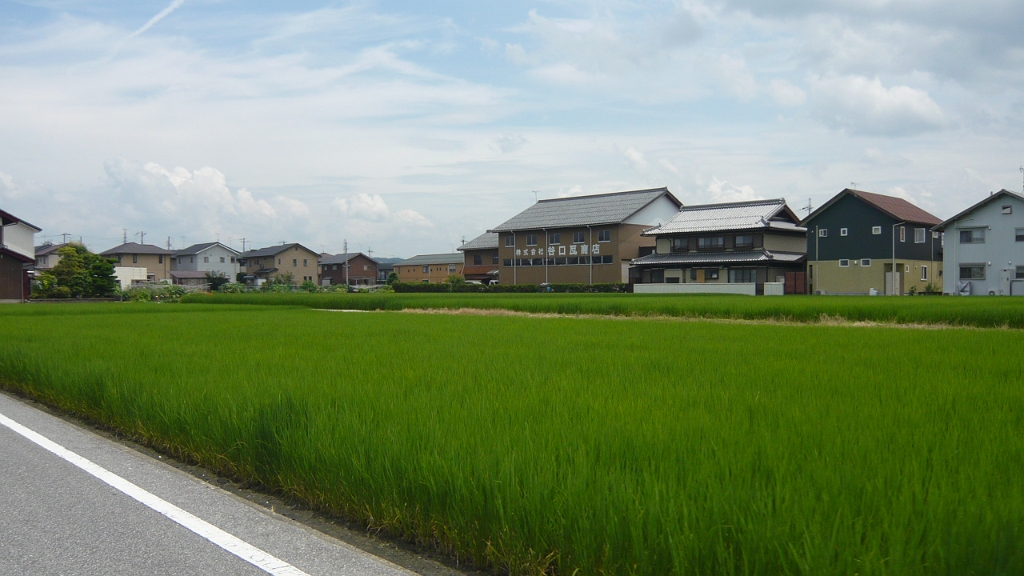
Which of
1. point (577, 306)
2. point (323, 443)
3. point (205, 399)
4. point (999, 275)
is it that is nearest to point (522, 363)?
point (205, 399)

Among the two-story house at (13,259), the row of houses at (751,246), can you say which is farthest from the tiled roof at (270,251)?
the two-story house at (13,259)

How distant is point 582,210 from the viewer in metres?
60.5

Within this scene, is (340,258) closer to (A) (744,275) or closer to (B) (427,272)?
(B) (427,272)

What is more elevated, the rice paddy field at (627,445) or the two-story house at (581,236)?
the two-story house at (581,236)

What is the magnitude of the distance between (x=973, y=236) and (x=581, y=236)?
2669 cm

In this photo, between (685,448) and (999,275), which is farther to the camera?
(999,275)

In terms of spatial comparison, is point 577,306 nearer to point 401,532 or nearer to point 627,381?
point 627,381

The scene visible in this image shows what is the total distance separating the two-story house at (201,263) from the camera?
85938mm

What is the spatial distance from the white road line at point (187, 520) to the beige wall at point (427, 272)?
7886cm

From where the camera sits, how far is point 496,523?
11.3 feet

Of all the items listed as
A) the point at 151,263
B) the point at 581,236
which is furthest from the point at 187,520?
the point at 151,263

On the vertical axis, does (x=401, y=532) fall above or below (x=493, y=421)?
below

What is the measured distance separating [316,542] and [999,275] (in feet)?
148

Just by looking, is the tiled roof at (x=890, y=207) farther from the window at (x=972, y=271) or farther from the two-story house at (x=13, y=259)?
the two-story house at (x=13, y=259)
